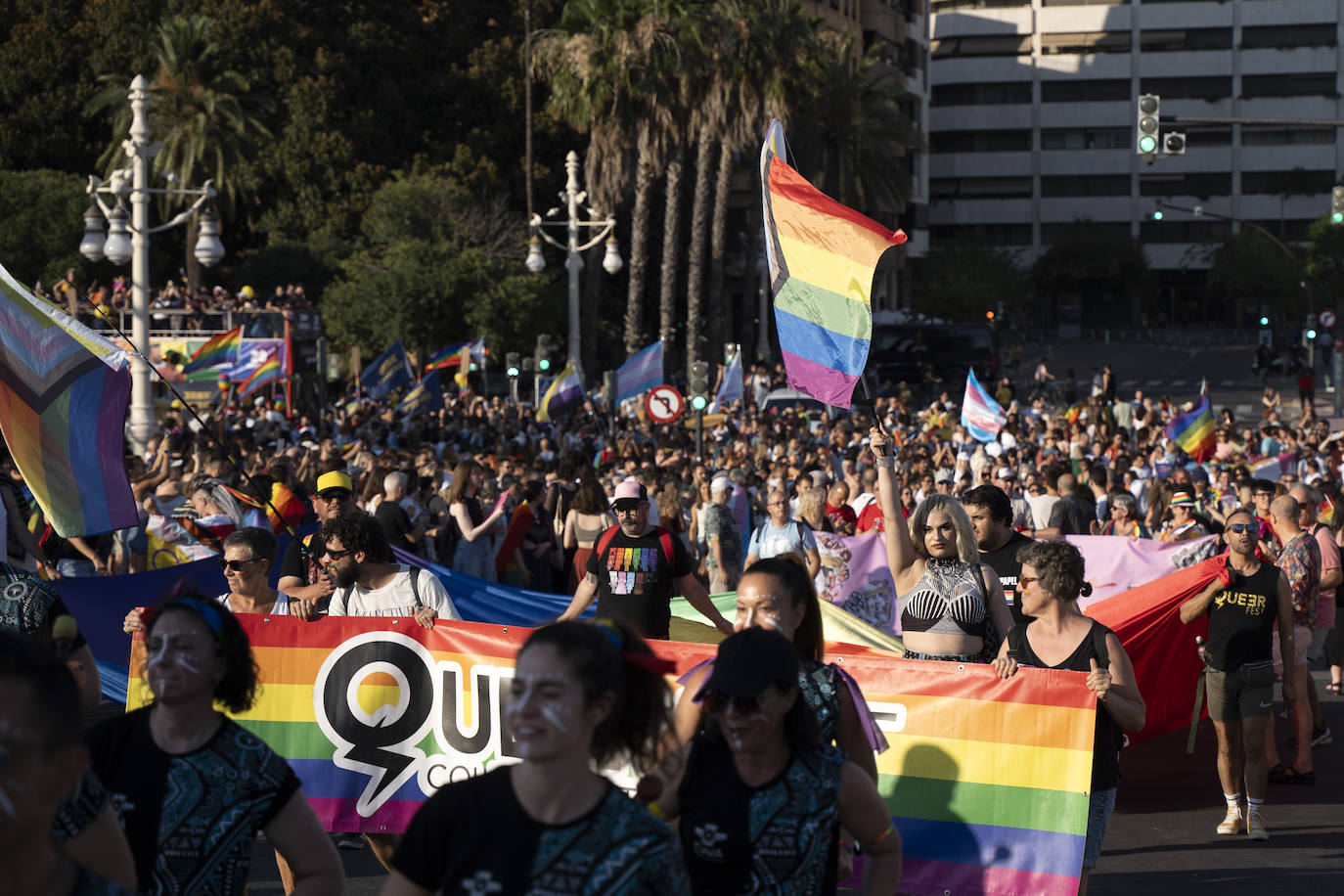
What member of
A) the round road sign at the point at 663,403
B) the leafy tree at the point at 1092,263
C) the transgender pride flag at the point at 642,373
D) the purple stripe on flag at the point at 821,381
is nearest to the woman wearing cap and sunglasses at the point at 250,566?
the purple stripe on flag at the point at 821,381

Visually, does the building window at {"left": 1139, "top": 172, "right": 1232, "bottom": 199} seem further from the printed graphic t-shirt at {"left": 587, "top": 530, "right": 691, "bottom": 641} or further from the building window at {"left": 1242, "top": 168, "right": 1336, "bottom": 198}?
the printed graphic t-shirt at {"left": 587, "top": 530, "right": 691, "bottom": 641}

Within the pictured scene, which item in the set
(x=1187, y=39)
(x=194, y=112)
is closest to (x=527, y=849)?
(x=194, y=112)

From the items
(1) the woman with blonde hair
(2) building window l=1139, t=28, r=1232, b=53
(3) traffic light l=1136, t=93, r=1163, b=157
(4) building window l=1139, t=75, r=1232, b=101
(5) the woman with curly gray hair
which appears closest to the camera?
(5) the woman with curly gray hair

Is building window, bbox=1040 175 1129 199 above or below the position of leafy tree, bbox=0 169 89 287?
above

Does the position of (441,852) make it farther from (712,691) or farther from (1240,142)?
(1240,142)

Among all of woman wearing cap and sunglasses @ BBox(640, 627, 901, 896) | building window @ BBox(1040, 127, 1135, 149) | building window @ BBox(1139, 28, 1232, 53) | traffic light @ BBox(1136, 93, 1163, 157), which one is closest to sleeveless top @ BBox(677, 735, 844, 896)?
woman wearing cap and sunglasses @ BBox(640, 627, 901, 896)

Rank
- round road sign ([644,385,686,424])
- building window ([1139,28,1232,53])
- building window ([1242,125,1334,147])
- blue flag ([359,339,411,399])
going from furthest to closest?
building window ([1139,28,1232,53]) → building window ([1242,125,1334,147]) → blue flag ([359,339,411,399]) → round road sign ([644,385,686,424])

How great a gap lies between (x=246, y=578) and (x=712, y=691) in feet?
11.2

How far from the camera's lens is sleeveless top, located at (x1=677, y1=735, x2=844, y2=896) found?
3363mm

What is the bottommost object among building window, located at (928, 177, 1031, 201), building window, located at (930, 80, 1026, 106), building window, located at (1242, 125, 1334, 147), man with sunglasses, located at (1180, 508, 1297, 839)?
man with sunglasses, located at (1180, 508, 1297, 839)

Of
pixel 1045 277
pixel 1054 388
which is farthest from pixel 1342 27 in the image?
pixel 1054 388

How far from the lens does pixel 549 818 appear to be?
277 cm

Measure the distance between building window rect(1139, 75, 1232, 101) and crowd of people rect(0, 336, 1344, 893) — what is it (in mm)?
84804

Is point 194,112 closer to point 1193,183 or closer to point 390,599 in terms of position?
point 390,599
